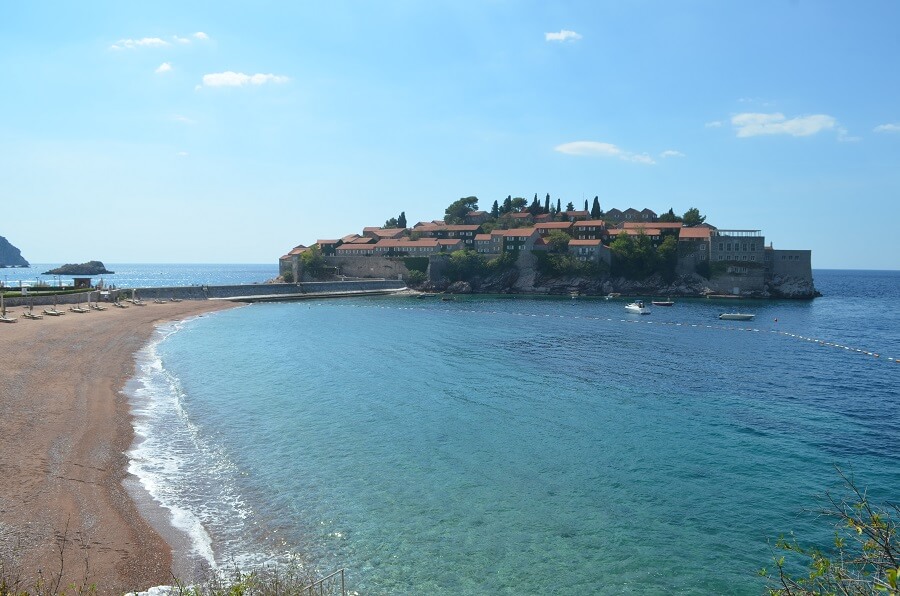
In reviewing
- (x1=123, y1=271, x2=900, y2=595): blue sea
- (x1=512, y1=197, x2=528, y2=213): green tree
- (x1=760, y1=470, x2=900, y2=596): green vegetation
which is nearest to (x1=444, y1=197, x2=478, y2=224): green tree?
(x1=512, y1=197, x2=528, y2=213): green tree

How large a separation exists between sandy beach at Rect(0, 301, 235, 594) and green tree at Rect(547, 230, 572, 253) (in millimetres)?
97634

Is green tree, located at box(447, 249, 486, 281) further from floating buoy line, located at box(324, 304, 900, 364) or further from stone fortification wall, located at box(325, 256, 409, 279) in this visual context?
floating buoy line, located at box(324, 304, 900, 364)

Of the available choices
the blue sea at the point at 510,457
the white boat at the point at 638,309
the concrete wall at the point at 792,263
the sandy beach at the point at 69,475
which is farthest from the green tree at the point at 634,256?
the sandy beach at the point at 69,475

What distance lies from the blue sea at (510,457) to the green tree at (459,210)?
117 metres

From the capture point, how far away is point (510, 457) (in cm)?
2148

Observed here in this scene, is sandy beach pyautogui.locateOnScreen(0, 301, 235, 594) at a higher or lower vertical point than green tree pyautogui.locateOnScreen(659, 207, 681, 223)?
lower

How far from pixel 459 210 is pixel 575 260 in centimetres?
5346

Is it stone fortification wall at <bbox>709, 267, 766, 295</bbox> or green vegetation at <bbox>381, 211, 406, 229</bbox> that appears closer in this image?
stone fortification wall at <bbox>709, 267, 766, 295</bbox>

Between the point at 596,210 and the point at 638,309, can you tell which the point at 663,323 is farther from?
the point at 596,210

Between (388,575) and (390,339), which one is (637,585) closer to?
(388,575)

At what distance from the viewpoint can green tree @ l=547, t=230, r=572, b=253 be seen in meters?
124

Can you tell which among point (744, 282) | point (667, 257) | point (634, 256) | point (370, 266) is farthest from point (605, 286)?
point (370, 266)

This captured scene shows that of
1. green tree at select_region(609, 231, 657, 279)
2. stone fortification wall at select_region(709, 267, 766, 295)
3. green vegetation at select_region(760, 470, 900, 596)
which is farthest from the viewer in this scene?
green tree at select_region(609, 231, 657, 279)

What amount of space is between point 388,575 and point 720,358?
38.3 m
